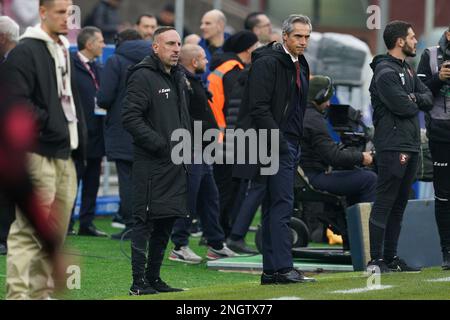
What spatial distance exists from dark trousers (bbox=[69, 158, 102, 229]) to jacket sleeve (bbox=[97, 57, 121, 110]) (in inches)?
41.2

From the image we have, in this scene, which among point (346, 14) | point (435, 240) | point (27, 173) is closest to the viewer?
point (27, 173)

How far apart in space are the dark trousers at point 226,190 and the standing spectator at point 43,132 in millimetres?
5996

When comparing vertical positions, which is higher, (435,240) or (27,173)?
(27,173)

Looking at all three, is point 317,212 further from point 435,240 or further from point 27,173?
point 27,173

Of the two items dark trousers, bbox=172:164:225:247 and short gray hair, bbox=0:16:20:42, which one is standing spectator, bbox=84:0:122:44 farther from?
short gray hair, bbox=0:16:20:42

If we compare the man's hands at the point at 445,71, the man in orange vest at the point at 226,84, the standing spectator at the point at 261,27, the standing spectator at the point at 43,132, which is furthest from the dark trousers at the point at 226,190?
the standing spectator at the point at 43,132

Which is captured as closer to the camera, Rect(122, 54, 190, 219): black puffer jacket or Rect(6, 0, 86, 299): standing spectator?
Rect(6, 0, 86, 299): standing spectator

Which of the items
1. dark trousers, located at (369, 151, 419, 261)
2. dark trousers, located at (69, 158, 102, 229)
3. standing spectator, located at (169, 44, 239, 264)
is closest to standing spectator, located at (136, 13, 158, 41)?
dark trousers, located at (69, 158, 102, 229)

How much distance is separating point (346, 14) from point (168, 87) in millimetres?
24196

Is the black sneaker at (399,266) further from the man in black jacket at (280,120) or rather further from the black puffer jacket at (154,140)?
the black puffer jacket at (154,140)

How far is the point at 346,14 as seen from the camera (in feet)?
112

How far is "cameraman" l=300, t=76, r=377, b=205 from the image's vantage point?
510 inches
